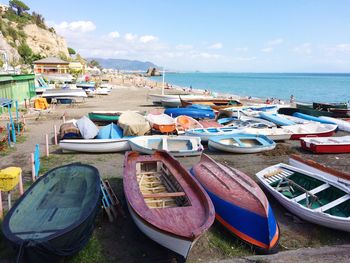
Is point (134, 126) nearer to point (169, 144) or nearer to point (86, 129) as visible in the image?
point (169, 144)

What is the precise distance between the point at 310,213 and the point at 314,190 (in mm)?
1067

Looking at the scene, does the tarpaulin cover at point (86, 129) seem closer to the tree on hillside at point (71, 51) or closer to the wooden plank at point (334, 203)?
the wooden plank at point (334, 203)

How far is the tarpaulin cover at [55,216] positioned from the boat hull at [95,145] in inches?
190

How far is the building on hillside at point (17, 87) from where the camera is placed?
24234mm

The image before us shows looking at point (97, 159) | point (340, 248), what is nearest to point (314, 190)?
point (340, 248)

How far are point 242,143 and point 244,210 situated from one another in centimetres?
807

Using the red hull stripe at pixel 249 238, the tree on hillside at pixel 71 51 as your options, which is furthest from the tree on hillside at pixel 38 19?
the red hull stripe at pixel 249 238

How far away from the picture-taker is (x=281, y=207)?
892 cm

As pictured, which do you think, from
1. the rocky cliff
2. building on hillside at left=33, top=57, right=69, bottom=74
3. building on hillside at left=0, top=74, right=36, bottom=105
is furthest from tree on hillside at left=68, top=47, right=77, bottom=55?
building on hillside at left=0, top=74, right=36, bottom=105

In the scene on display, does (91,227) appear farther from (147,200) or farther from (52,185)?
(52,185)

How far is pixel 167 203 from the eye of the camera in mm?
7559

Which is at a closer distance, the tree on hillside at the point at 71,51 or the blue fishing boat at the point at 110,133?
the blue fishing boat at the point at 110,133

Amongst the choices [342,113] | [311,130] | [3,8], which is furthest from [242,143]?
[3,8]

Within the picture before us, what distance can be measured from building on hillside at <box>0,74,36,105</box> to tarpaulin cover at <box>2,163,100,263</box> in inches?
739
